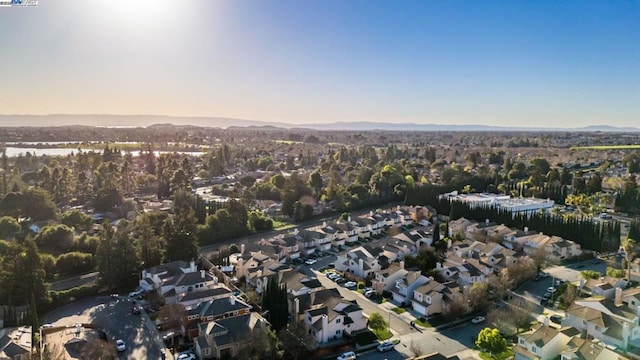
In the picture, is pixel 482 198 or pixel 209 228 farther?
pixel 482 198

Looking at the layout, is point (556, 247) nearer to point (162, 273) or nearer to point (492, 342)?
point (492, 342)

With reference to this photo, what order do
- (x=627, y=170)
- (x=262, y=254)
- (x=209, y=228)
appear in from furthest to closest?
1. (x=627, y=170)
2. (x=209, y=228)
3. (x=262, y=254)

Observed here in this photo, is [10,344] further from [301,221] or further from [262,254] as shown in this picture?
[301,221]

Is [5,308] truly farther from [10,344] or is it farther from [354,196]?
[354,196]

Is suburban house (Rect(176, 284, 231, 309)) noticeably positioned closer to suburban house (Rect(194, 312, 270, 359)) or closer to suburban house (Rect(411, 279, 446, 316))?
suburban house (Rect(194, 312, 270, 359))

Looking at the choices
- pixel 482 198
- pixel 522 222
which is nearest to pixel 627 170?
pixel 482 198

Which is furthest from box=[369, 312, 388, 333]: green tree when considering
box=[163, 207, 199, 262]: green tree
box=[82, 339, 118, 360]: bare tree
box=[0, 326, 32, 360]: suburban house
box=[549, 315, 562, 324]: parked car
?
box=[0, 326, 32, 360]: suburban house

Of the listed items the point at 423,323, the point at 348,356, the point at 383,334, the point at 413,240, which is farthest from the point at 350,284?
the point at 413,240

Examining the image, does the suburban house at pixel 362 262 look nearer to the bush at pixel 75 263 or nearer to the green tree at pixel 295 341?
the green tree at pixel 295 341

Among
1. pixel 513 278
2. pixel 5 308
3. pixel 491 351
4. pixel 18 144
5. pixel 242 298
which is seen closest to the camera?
pixel 491 351
